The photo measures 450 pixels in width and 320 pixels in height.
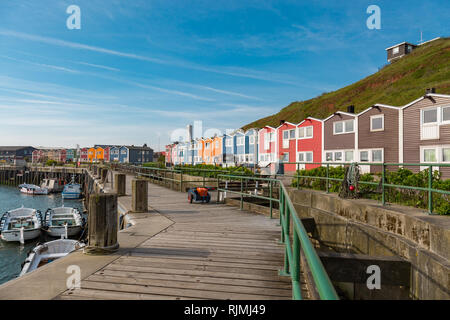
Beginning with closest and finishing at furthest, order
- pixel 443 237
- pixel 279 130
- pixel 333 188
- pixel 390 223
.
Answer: pixel 443 237 → pixel 390 223 → pixel 333 188 → pixel 279 130

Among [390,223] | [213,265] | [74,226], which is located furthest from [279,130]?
[213,265]

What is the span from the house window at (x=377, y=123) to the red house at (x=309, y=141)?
5673mm

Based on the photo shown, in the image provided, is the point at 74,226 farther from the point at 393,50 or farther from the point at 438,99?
the point at 393,50

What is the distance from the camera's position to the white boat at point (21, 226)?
71.1ft

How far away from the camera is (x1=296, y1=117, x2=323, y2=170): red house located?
101 ft

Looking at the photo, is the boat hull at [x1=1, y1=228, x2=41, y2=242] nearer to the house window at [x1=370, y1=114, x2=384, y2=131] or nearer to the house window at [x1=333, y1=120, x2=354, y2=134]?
the house window at [x1=333, y1=120, x2=354, y2=134]

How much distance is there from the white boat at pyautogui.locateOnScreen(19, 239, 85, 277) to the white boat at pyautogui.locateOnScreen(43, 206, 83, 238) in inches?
271

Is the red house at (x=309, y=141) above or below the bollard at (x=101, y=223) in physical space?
above

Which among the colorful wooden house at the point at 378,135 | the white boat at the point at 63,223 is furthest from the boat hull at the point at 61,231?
the colorful wooden house at the point at 378,135

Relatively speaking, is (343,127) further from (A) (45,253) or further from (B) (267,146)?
(A) (45,253)

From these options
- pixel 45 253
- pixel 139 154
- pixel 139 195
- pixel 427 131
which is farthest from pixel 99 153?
pixel 139 154

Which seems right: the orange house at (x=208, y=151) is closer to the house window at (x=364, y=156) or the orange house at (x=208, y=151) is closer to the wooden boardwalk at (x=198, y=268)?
the house window at (x=364, y=156)
